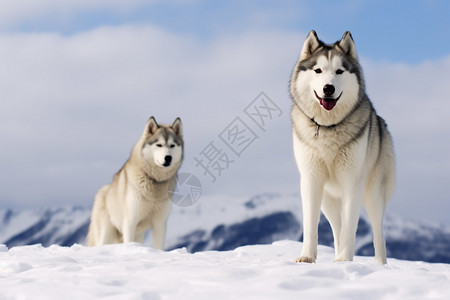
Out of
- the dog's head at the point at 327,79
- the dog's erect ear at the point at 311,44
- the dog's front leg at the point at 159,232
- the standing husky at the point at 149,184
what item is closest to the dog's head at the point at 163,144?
the standing husky at the point at 149,184

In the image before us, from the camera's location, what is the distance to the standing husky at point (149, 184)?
27.1 ft

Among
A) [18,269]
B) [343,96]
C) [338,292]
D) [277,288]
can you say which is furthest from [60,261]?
[343,96]

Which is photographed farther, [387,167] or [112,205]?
[112,205]

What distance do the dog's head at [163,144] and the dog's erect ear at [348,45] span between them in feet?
11.9

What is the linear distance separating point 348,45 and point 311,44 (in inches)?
14.1

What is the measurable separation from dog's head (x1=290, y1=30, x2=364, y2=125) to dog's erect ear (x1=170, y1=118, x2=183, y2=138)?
11.1 feet

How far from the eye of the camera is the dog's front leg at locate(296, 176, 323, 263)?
17.0 ft

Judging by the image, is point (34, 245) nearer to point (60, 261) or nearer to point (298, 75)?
point (60, 261)

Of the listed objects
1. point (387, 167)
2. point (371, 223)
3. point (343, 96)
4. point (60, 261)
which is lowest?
point (60, 261)

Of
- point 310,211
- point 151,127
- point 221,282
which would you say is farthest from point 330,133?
point 151,127

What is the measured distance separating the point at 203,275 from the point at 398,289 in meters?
1.32

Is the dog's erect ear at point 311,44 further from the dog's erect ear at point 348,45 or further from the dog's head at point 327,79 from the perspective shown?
the dog's erect ear at point 348,45

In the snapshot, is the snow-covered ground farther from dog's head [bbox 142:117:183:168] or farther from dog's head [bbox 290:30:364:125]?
dog's head [bbox 142:117:183:168]

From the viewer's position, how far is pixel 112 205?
29.0 ft
